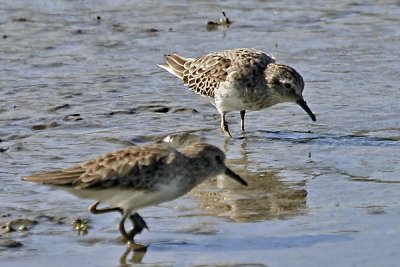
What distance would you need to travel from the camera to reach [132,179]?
27.5ft

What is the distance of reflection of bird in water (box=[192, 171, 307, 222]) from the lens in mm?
9164

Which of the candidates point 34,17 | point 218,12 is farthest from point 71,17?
point 218,12

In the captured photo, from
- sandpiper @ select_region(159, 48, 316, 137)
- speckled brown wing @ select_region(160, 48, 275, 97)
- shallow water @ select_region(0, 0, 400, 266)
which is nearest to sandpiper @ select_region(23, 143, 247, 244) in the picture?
shallow water @ select_region(0, 0, 400, 266)

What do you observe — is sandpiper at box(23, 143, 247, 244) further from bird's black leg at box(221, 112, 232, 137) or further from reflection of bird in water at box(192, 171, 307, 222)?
bird's black leg at box(221, 112, 232, 137)

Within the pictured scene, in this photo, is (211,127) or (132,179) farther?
(211,127)

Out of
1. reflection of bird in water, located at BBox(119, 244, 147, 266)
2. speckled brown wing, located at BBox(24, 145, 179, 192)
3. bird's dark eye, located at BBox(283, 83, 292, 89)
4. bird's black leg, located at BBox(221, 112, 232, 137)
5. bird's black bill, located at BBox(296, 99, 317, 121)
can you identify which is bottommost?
bird's black leg, located at BBox(221, 112, 232, 137)

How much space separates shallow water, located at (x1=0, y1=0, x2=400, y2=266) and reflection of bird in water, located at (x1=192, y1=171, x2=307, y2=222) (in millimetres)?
17

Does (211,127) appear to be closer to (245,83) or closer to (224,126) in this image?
(224,126)

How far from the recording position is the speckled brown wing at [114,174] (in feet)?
27.3

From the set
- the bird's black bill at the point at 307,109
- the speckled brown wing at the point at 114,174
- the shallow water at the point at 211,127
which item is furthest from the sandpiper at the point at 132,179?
the bird's black bill at the point at 307,109

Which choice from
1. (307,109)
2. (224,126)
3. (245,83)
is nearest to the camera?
(307,109)

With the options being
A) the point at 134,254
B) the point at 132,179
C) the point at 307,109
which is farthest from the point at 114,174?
the point at 307,109

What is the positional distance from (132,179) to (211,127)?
405 cm

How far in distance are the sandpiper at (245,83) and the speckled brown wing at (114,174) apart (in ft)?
11.6
